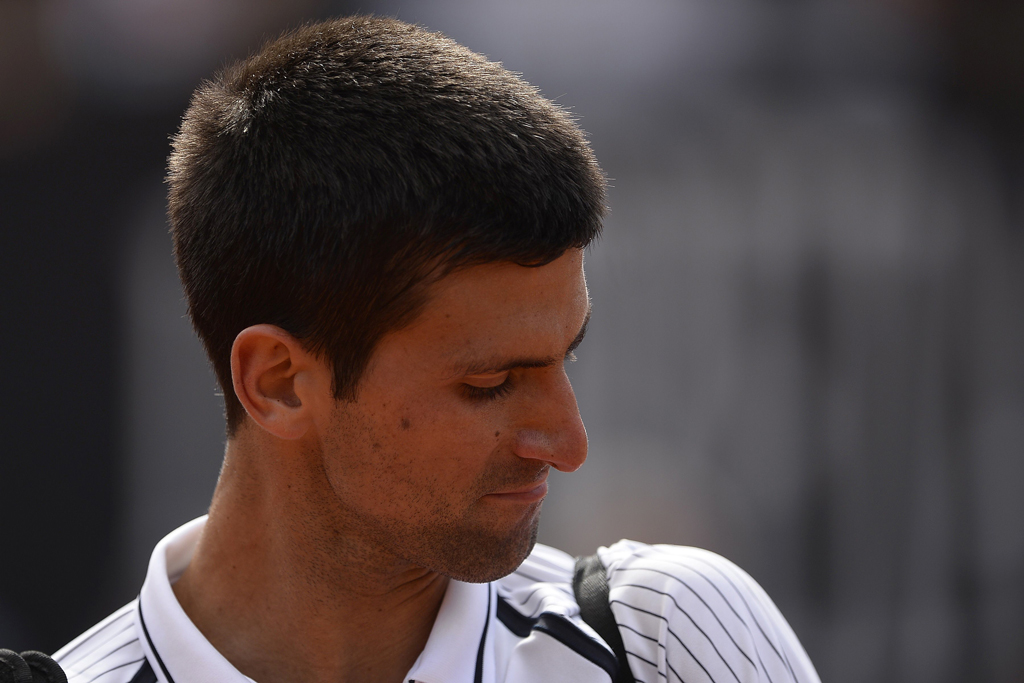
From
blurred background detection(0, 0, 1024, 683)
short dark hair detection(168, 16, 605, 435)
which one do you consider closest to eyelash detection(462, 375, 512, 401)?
short dark hair detection(168, 16, 605, 435)

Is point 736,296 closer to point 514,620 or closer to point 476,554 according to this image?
point 514,620

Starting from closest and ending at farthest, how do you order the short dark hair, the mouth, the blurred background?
the short dark hair → the mouth → the blurred background

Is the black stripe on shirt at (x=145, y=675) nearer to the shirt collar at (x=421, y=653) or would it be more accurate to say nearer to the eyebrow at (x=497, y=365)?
the shirt collar at (x=421, y=653)

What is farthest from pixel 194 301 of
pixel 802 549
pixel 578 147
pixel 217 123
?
pixel 802 549

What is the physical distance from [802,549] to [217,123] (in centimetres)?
378

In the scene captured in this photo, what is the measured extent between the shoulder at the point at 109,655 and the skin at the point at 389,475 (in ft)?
0.36

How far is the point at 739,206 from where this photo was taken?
4598 mm

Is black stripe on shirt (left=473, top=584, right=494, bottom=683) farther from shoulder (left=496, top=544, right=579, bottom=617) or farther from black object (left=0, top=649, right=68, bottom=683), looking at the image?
black object (left=0, top=649, right=68, bottom=683)

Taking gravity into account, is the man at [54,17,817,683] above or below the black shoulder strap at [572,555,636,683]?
above

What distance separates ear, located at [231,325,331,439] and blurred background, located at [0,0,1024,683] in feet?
10.2

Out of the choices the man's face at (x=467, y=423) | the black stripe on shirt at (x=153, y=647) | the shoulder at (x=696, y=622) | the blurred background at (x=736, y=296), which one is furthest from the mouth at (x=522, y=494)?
the blurred background at (x=736, y=296)

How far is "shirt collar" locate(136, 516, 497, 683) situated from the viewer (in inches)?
60.0

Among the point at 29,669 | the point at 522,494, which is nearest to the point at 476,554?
the point at 522,494

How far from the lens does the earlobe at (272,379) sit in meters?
1.50
